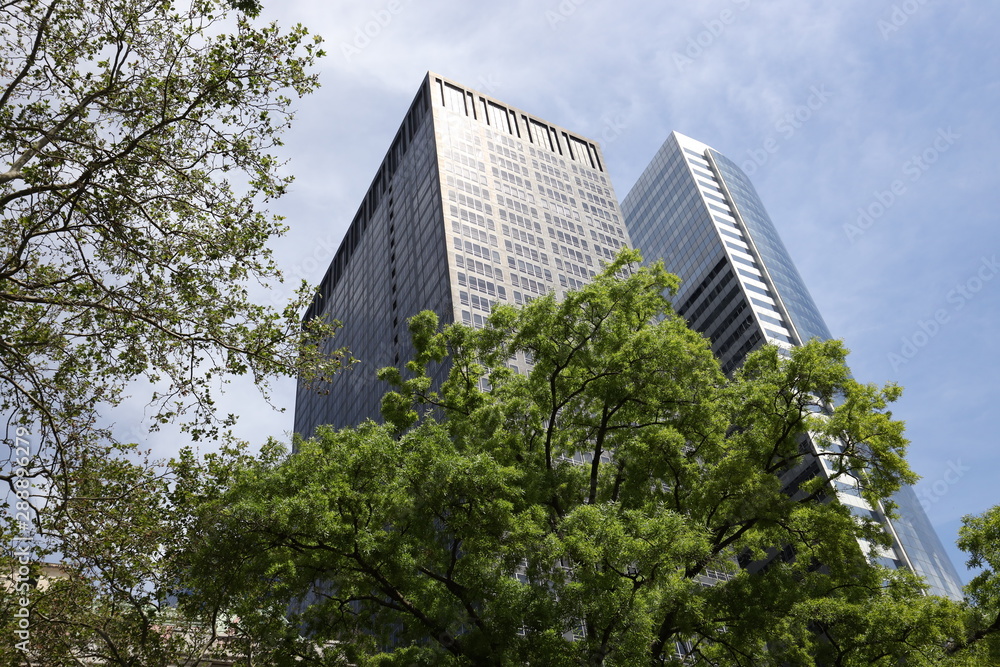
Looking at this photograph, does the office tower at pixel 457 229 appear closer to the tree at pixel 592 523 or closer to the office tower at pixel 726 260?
the office tower at pixel 726 260

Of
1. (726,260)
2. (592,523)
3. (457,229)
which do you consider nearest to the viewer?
(592,523)

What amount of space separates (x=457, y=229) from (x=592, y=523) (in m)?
62.1

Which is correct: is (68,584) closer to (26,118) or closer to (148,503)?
(148,503)

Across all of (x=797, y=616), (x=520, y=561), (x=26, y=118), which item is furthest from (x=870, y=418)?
(x=26, y=118)

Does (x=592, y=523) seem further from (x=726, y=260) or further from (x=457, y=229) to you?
(x=726, y=260)

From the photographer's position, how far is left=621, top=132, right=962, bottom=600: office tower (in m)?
85.6

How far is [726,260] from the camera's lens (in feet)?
314

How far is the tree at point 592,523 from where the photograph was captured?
12.4 meters

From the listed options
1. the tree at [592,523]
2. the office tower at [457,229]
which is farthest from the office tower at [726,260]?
the tree at [592,523]

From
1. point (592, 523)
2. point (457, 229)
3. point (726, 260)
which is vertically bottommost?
point (592, 523)

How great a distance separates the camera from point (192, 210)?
1163 cm

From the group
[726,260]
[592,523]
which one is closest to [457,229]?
[726,260]

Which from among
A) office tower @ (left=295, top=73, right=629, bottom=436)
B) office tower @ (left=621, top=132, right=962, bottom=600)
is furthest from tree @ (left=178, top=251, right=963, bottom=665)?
office tower @ (left=621, top=132, right=962, bottom=600)

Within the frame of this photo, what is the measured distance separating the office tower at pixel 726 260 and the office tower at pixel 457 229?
15937 millimetres
